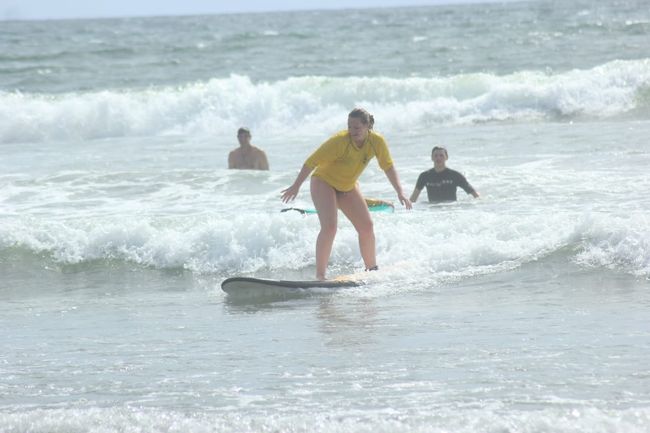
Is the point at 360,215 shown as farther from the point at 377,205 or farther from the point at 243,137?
the point at 243,137

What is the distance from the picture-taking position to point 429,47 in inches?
1404

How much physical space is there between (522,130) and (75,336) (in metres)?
13.1

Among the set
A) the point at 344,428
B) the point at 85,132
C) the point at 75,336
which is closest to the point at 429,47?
the point at 85,132

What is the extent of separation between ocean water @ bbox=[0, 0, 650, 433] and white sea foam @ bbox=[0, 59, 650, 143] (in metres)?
0.08

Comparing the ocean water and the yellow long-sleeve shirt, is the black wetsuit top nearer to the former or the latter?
the ocean water

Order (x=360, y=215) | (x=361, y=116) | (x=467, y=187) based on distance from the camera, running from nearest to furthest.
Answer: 1. (x=361, y=116)
2. (x=360, y=215)
3. (x=467, y=187)

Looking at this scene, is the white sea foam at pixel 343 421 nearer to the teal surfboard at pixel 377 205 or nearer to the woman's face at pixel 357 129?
the woman's face at pixel 357 129

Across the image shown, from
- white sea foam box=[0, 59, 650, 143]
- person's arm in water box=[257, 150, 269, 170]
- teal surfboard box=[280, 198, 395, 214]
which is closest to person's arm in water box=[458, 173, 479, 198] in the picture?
teal surfboard box=[280, 198, 395, 214]

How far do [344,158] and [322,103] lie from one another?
16583 mm

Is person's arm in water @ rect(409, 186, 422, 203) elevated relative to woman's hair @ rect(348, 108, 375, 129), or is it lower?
lower

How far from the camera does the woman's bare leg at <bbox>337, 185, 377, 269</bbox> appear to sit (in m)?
9.25

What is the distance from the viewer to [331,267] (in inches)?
427

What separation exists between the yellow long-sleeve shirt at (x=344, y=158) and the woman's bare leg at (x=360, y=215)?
0.28 feet

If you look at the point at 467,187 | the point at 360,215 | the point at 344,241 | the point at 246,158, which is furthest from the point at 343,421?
the point at 246,158
